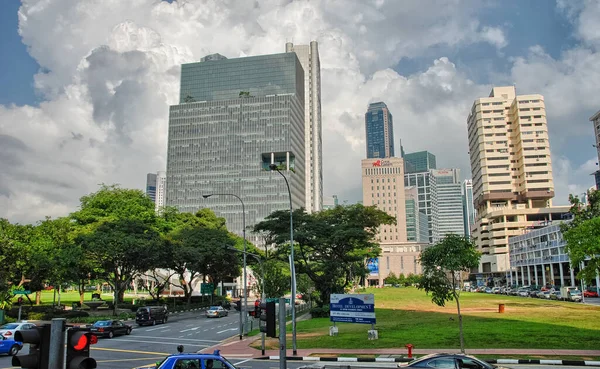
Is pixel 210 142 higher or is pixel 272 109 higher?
pixel 272 109

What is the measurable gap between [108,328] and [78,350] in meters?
34.8

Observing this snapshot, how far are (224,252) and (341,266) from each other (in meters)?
26.3

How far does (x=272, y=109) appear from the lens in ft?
560

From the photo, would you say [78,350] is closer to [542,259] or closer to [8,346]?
[8,346]

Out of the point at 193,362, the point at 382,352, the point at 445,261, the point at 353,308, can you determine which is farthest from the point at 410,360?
the point at 193,362

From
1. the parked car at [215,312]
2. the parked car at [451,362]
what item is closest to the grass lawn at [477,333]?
the parked car at [451,362]

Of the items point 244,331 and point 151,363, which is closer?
point 151,363

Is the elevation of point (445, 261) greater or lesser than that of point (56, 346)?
greater

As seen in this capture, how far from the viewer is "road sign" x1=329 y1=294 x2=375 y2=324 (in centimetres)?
3162

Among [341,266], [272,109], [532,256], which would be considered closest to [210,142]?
[272,109]

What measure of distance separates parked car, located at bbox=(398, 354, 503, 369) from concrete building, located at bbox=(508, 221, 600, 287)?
85.3 m

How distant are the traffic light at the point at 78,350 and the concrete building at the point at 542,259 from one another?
97864mm

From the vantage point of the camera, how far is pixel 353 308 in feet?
106

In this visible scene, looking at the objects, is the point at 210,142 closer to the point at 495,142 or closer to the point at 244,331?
the point at 495,142
